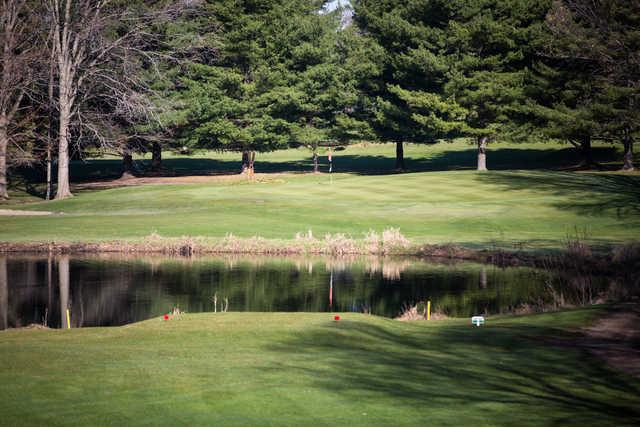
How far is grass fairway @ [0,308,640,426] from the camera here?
342 inches

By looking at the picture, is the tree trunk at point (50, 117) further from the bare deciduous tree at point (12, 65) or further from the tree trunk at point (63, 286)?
the tree trunk at point (63, 286)

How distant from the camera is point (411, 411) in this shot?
29.2 ft

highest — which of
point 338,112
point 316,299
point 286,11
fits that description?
point 286,11

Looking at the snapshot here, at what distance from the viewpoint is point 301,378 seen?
10.4 metres

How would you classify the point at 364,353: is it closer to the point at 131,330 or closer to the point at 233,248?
the point at 131,330

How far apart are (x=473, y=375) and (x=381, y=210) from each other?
28661 mm

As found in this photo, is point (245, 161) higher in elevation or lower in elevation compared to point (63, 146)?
lower

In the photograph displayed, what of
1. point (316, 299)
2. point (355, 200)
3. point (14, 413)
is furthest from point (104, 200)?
point (14, 413)

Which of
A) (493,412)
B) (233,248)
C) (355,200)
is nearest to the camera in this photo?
(493,412)

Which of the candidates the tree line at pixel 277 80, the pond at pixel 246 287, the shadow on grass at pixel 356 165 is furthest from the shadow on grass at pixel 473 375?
the shadow on grass at pixel 356 165

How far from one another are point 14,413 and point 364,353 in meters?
5.77

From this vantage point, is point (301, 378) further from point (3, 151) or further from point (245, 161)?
point (245, 161)

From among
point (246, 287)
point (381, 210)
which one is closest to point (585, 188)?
point (381, 210)

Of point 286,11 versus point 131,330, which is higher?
point 286,11
